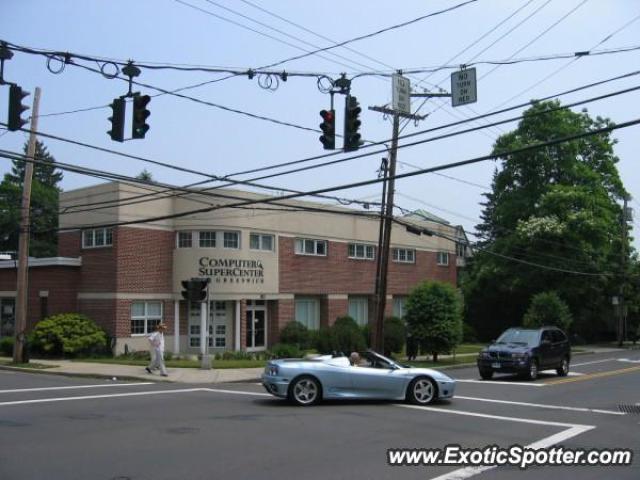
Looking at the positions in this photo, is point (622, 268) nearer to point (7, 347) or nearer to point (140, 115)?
point (7, 347)

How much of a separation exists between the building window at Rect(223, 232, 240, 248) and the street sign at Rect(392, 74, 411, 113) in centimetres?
1202

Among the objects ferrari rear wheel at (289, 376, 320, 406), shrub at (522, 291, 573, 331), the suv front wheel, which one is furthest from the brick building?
ferrari rear wheel at (289, 376, 320, 406)

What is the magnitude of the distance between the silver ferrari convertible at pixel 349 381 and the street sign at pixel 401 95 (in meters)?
9.71

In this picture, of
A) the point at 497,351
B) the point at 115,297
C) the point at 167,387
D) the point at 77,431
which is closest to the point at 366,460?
the point at 77,431

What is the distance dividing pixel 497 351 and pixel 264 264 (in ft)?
48.3

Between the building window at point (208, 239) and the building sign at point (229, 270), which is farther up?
the building window at point (208, 239)

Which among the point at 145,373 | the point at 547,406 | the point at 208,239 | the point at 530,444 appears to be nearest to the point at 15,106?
the point at 530,444

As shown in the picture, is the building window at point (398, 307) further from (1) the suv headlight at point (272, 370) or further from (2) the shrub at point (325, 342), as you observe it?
(1) the suv headlight at point (272, 370)

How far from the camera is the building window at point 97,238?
31.3m

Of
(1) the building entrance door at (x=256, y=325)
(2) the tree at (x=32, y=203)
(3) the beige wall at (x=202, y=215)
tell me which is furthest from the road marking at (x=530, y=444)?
(2) the tree at (x=32, y=203)

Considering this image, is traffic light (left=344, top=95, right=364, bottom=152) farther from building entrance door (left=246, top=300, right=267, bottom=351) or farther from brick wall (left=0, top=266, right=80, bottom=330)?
brick wall (left=0, top=266, right=80, bottom=330)

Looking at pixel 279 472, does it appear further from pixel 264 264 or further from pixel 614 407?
pixel 264 264

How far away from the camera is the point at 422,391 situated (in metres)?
15.4

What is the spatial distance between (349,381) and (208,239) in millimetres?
19011
